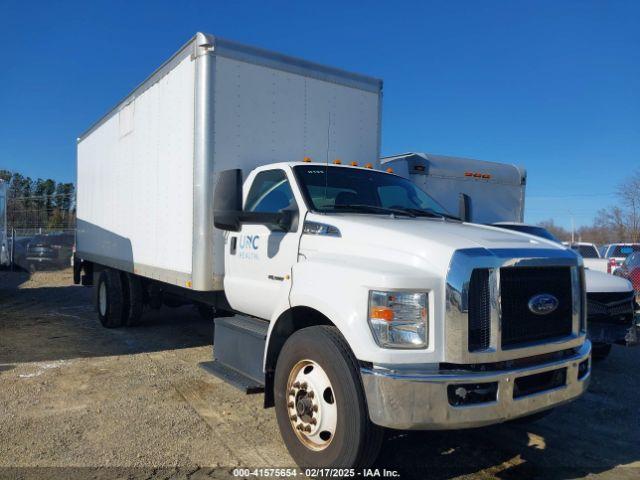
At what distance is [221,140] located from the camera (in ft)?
17.1

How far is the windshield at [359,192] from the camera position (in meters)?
4.38

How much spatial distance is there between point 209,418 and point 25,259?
16.5 meters

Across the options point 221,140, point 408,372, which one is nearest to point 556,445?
point 408,372

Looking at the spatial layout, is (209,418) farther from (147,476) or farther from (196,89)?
(196,89)

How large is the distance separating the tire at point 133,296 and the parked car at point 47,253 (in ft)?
39.0

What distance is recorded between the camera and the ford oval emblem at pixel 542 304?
10.8 feet

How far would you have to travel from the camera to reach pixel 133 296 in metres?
8.28


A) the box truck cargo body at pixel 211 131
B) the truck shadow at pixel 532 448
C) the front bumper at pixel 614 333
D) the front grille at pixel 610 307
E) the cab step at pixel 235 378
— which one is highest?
the box truck cargo body at pixel 211 131

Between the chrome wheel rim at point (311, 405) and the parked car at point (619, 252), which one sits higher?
the parked car at point (619, 252)

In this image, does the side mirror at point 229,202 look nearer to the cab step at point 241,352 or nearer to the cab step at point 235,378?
the cab step at point 241,352

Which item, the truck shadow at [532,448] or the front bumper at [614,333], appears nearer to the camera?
the truck shadow at [532,448]

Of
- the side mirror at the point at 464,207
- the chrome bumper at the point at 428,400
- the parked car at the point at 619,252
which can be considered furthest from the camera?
the parked car at the point at 619,252

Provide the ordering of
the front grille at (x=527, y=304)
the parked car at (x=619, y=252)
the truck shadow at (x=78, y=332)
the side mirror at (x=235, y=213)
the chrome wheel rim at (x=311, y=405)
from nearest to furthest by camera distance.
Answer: the front grille at (x=527, y=304), the chrome wheel rim at (x=311, y=405), the side mirror at (x=235, y=213), the truck shadow at (x=78, y=332), the parked car at (x=619, y=252)

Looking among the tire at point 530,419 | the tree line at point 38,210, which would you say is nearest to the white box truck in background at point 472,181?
the tire at point 530,419
